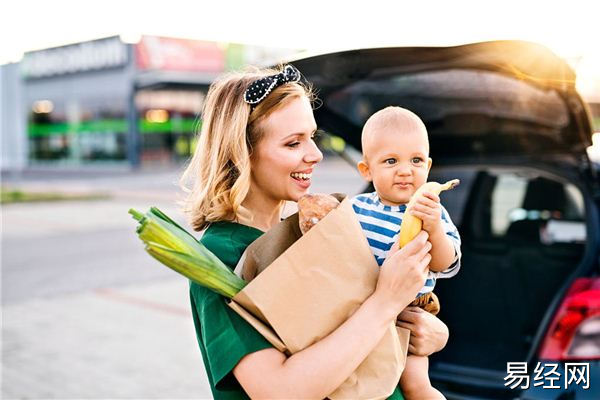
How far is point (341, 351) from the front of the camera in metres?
1.36

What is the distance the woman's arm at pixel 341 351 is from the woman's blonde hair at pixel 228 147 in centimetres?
40

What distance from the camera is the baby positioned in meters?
1.53

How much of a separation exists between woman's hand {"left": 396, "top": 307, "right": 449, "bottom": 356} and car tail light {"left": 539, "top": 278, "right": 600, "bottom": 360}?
1347 millimetres

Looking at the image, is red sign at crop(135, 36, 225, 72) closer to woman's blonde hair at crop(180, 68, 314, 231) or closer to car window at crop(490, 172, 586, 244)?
car window at crop(490, 172, 586, 244)

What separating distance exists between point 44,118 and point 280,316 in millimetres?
36085

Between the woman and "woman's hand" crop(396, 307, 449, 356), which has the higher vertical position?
the woman

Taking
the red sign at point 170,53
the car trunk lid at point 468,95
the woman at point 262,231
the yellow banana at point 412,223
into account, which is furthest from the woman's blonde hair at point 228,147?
the red sign at point 170,53

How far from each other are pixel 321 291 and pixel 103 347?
4524mm

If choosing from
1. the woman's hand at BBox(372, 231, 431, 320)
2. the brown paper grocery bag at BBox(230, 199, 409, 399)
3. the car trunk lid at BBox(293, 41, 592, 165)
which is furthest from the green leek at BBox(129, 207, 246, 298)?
the car trunk lid at BBox(293, 41, 592, 165)

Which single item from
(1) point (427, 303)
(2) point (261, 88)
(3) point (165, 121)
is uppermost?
(2) point (261, 88)

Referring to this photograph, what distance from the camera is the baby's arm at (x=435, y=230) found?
1414 mm

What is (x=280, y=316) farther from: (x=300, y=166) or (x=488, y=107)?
(x=488, y=107)

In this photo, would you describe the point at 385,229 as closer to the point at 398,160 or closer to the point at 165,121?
the point at 398,160

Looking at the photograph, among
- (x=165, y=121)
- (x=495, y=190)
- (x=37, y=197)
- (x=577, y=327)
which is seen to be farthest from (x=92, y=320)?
(x=165, y=121)
